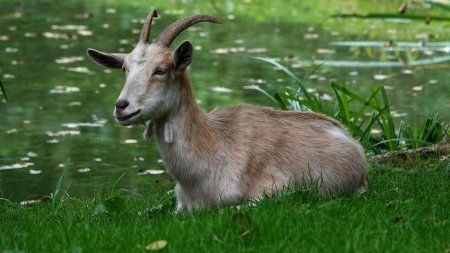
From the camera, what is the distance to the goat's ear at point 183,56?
6.65m

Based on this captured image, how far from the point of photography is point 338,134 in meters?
7.18

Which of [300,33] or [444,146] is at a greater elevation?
[444,146]

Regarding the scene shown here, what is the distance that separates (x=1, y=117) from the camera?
12.4 m

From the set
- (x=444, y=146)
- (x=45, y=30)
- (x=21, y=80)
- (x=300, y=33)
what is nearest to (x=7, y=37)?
(x=45, y=30)

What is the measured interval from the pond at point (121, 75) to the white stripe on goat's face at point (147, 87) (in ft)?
6.31

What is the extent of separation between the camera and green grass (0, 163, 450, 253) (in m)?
5.33

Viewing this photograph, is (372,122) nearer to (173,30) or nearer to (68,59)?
(173,30)

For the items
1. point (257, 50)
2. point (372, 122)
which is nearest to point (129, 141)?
point (372, 122)

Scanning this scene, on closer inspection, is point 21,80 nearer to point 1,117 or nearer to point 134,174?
point 1,117

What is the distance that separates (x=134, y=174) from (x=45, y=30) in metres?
8.65

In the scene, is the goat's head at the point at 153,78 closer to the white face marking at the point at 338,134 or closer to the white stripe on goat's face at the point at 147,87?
the white stripe on goat's face at the point at 147,87

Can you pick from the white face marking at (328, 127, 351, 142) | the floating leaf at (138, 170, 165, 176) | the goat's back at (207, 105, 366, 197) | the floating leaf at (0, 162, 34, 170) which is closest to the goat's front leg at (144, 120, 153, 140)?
the goat's back at (207, 105, 366, 197)

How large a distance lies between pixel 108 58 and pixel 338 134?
161 cm

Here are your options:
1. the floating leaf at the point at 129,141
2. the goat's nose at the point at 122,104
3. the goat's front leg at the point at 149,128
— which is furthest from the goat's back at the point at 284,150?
the floating leaf at the point at 129,141
